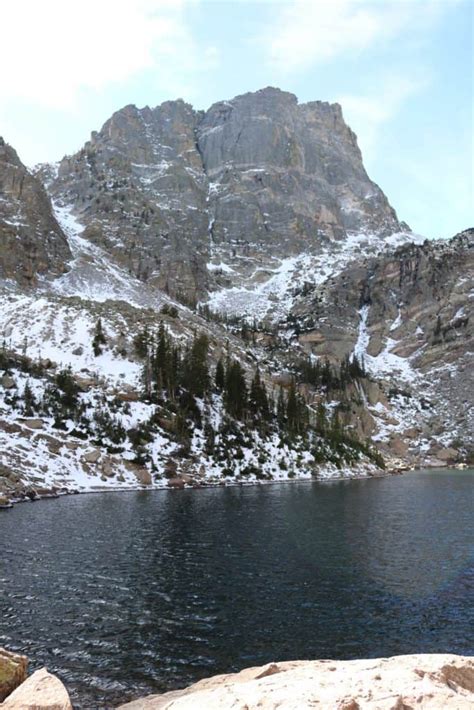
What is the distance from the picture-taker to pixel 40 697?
8.77m

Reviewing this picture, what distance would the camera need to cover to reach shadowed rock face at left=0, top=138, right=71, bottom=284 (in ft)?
437

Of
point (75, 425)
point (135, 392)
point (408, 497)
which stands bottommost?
point (408, 497)

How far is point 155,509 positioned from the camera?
141 feet

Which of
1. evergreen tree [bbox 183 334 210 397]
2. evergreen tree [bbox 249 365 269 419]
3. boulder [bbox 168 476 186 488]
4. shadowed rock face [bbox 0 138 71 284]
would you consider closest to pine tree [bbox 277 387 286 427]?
evergreen tree [bbox 249 365 269 419]

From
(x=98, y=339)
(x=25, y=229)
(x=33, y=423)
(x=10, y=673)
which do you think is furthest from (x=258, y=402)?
(x=25, y=229)

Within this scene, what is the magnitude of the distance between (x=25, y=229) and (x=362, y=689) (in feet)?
520

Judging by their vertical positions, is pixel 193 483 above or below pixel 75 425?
below

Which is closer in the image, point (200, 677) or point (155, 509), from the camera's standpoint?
point (200, 677)

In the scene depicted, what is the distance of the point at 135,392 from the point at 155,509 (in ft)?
117

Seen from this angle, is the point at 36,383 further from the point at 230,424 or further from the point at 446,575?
the point at 446,575

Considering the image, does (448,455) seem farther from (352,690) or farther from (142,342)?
(352,690)

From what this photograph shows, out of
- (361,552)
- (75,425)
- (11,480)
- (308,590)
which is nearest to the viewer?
(308,590)

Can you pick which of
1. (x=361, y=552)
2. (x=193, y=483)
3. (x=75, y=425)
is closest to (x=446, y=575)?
(x=361, y=552)

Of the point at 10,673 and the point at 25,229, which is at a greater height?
the point at 25,229
